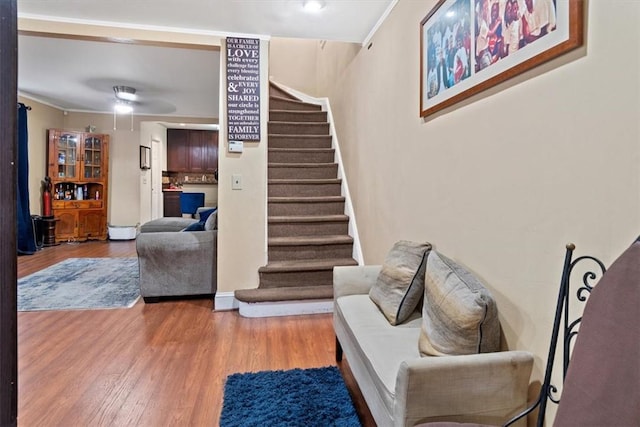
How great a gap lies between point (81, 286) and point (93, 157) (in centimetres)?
381

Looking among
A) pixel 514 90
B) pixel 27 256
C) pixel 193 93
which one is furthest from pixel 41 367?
pixel 193 93

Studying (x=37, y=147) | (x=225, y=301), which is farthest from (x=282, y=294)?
(x=37, y=147)

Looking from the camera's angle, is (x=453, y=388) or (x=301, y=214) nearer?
(x=453, y=388)

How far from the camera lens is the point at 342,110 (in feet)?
12.9

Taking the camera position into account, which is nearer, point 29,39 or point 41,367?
point 41,367

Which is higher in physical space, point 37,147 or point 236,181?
point 37,147

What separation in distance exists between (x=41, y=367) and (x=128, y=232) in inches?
199

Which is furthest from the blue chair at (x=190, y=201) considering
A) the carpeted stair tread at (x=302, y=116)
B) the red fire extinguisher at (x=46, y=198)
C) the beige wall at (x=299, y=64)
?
the carpeted stair tread at (x=302, y=116)

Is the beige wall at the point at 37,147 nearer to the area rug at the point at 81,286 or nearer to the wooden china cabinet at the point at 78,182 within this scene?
the wooden china cabinet at the point at 78,182

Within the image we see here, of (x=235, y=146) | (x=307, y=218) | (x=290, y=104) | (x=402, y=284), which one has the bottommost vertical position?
(x=402, y=284)

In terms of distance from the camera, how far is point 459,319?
3.89ft

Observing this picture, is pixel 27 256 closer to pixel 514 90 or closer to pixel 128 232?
pixel 128 232

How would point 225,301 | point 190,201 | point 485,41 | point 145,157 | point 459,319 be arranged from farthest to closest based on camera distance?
1. point 190,201
2. point 145,157
3. point 225,301
4. point 485,41
5. point 459,319

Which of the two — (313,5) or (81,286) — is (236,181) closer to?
(313,5)
